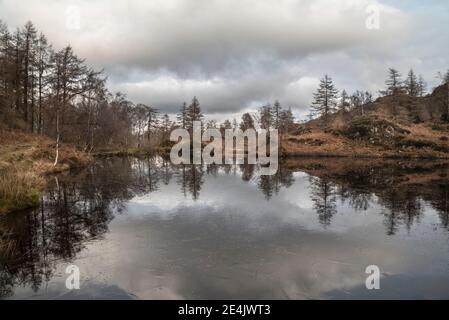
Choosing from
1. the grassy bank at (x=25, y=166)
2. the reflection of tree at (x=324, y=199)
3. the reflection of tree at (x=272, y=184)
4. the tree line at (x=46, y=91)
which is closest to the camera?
the reflection of tree at (x=324, y=199)

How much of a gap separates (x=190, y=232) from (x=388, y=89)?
72035 millimetres

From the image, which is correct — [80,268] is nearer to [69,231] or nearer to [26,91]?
[69,231]

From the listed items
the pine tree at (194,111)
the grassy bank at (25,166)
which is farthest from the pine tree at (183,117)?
the grassy bank at (25,166)

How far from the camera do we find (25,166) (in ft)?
74.4

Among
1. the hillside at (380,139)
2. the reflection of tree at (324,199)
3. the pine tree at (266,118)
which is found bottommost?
the reflection of tree at (324,199)

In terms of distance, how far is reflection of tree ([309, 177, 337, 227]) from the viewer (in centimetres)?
1420

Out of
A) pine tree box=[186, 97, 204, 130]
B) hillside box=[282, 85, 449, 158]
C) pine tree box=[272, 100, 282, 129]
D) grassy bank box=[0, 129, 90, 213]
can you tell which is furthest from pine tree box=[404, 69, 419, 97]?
grassy bank box=[0, 129, 90, 213]

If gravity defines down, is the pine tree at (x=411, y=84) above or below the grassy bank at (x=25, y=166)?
above

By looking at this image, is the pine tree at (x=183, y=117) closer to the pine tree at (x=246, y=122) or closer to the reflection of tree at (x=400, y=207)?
the pine tree at (x=246, y=122)

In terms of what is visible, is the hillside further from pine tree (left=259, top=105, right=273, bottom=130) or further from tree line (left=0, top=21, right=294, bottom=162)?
tree line (left=0, top=21, right=294, bottom=162)

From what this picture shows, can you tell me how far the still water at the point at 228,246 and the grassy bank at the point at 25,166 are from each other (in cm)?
119

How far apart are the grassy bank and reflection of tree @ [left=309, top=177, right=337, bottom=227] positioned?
13633mm

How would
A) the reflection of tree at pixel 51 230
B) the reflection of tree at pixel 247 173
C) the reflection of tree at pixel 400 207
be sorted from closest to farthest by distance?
the reflection of tree at pixel 51 230 < the reflection of tree at pixel 400 207 < the reflection of tree at pixel 247 173

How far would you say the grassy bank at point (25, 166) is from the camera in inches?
574
